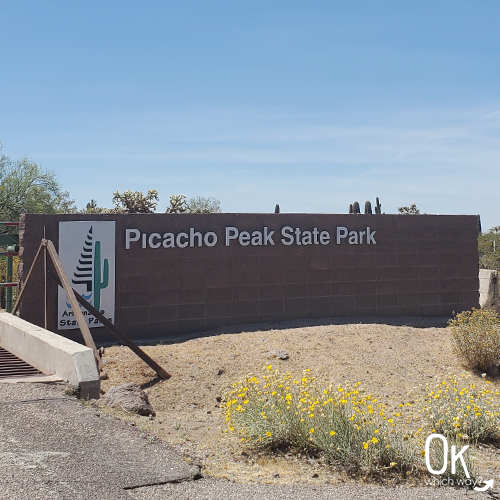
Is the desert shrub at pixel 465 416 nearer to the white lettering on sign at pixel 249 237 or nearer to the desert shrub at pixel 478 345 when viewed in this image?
the desert shrub at pixel 478 345

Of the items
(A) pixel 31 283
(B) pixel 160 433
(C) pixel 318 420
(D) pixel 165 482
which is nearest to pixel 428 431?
(C) pixel 318 420

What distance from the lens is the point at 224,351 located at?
13.4m

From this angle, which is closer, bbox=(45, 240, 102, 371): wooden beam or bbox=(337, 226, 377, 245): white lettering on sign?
bbox=(45, 240, 102, 371): wooden beam

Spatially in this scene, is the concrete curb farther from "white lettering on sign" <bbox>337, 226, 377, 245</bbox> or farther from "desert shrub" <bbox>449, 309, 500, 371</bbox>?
"white lettering on sign" <bbox>337, 226, 377, 245</bbox>

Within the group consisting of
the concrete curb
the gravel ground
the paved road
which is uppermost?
the concrete curb

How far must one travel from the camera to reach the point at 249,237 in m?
16.5

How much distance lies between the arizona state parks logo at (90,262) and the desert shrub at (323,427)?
7456mm

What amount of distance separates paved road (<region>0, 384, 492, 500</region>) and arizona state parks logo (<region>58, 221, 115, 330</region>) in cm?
798

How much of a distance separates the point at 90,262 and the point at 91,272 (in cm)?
24

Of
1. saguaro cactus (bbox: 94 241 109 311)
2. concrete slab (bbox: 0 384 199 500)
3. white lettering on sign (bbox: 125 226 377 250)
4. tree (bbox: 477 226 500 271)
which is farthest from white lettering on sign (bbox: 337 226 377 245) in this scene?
tree (bbox: 477 226 500 271)

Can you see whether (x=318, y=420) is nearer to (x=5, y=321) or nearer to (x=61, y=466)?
(x=61, y=466)

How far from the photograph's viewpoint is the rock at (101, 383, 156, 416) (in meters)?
8.22

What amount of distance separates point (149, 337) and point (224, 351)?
2.65m

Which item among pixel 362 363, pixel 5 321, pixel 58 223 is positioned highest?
pixel 58 223
